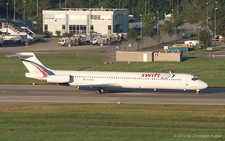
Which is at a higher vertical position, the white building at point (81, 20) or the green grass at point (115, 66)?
the white building at point (81, 20)

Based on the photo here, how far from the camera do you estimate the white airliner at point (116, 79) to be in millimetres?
58094

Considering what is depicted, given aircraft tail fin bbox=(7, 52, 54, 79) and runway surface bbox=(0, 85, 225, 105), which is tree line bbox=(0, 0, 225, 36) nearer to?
runway surface bbox=(0, 85, 225, 105)

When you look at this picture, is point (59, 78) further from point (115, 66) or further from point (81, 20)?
point (81, 20)

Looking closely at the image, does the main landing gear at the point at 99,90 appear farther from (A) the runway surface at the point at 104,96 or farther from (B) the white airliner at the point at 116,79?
(A) the runway surface at the point at 104,96

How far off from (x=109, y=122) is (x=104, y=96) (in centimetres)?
1467

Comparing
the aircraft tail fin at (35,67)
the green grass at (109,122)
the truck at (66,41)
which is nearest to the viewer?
the green grass at (109,122)

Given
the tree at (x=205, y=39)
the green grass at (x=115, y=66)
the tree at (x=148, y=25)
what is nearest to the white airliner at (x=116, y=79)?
the green grass at (x=115, y=66)

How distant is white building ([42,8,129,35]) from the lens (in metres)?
141

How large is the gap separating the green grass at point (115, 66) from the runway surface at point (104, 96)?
6075mm

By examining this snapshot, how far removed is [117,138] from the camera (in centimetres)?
3778

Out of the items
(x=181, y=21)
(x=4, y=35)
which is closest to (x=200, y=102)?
(x=4, y=35)

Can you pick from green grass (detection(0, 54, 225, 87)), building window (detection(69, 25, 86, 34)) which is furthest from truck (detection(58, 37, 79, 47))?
green grass (detection(0, 54, 225, 87))

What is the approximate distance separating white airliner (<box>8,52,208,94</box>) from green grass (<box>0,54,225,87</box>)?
28.3 ft

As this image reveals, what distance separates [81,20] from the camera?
14262cm
